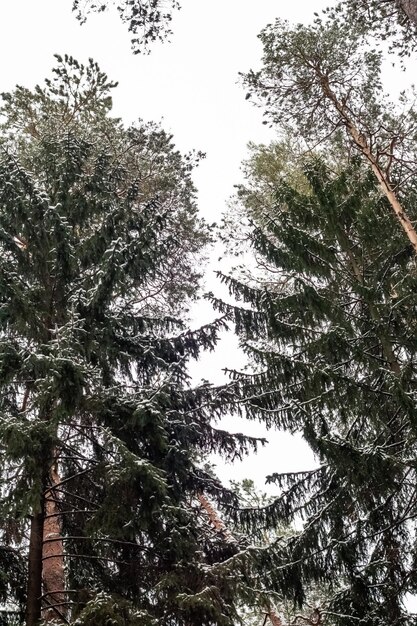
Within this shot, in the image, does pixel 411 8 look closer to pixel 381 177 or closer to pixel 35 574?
pixel 381 177

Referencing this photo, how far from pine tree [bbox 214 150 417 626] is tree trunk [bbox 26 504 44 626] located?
304 cm

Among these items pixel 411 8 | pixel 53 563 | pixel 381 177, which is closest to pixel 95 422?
pixel 53 563

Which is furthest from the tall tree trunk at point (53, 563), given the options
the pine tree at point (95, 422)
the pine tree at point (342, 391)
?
the pine tree at point (342, 391)

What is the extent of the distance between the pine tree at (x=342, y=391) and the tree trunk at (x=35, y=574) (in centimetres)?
304

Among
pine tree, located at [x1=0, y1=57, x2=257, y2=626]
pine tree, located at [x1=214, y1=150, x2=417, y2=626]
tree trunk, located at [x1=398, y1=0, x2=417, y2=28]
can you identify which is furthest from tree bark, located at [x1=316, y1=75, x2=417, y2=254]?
pine tree, located at [x1=0, y1=57, x2=257, y2=626]

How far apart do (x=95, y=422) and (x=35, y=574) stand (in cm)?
180

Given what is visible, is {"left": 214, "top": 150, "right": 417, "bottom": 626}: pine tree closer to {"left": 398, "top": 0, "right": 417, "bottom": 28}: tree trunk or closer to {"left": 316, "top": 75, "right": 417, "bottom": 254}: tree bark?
{"left": 316, "top": 75, "right": 417, "bottom": 254}: tree bark

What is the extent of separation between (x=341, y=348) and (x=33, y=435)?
3.93 meters

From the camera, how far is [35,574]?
5574 mm

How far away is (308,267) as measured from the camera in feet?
29.0

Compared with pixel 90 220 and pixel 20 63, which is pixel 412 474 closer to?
pixel 90 220

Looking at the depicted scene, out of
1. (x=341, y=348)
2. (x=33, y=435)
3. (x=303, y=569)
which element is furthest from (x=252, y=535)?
(x=33, y=435)

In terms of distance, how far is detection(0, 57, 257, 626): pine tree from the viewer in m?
5.34

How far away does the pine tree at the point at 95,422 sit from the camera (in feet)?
17.5
